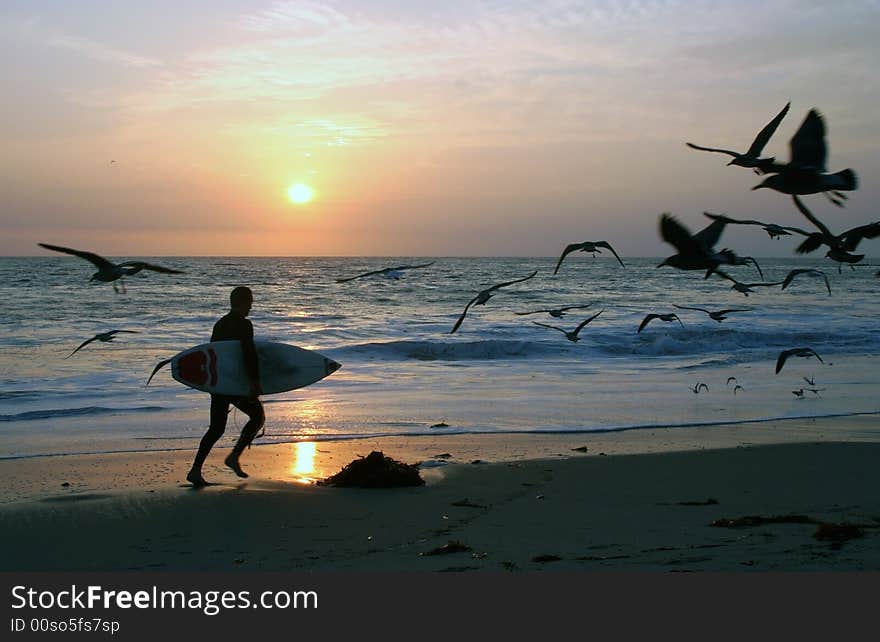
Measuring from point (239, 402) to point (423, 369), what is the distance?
39.0 feet

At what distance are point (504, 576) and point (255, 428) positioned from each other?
13.4 ft

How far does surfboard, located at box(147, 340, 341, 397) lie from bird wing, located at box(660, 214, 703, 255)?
4.08 meters

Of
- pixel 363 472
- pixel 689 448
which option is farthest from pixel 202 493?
pixel 689 448

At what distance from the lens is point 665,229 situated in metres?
7.50

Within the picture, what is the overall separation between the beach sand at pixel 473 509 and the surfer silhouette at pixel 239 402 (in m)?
0.21

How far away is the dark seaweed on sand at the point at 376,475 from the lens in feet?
29.6

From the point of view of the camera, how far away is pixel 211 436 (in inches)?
363

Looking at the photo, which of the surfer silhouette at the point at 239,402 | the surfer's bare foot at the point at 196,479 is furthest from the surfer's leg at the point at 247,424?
the surfer's bare foot at the point at 196,479

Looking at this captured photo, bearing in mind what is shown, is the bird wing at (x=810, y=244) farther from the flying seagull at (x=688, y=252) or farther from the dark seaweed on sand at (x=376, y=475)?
the dark seaweed on sand at (x=376, y=475)

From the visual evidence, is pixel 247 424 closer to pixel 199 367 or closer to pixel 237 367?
pixel 237 367

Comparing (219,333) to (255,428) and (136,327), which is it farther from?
(136,327)

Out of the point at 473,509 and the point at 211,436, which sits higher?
the point at 211,436

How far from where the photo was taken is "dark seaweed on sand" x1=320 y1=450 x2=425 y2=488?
903cm

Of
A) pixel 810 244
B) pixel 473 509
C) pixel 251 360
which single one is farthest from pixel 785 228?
pixel 251 360
